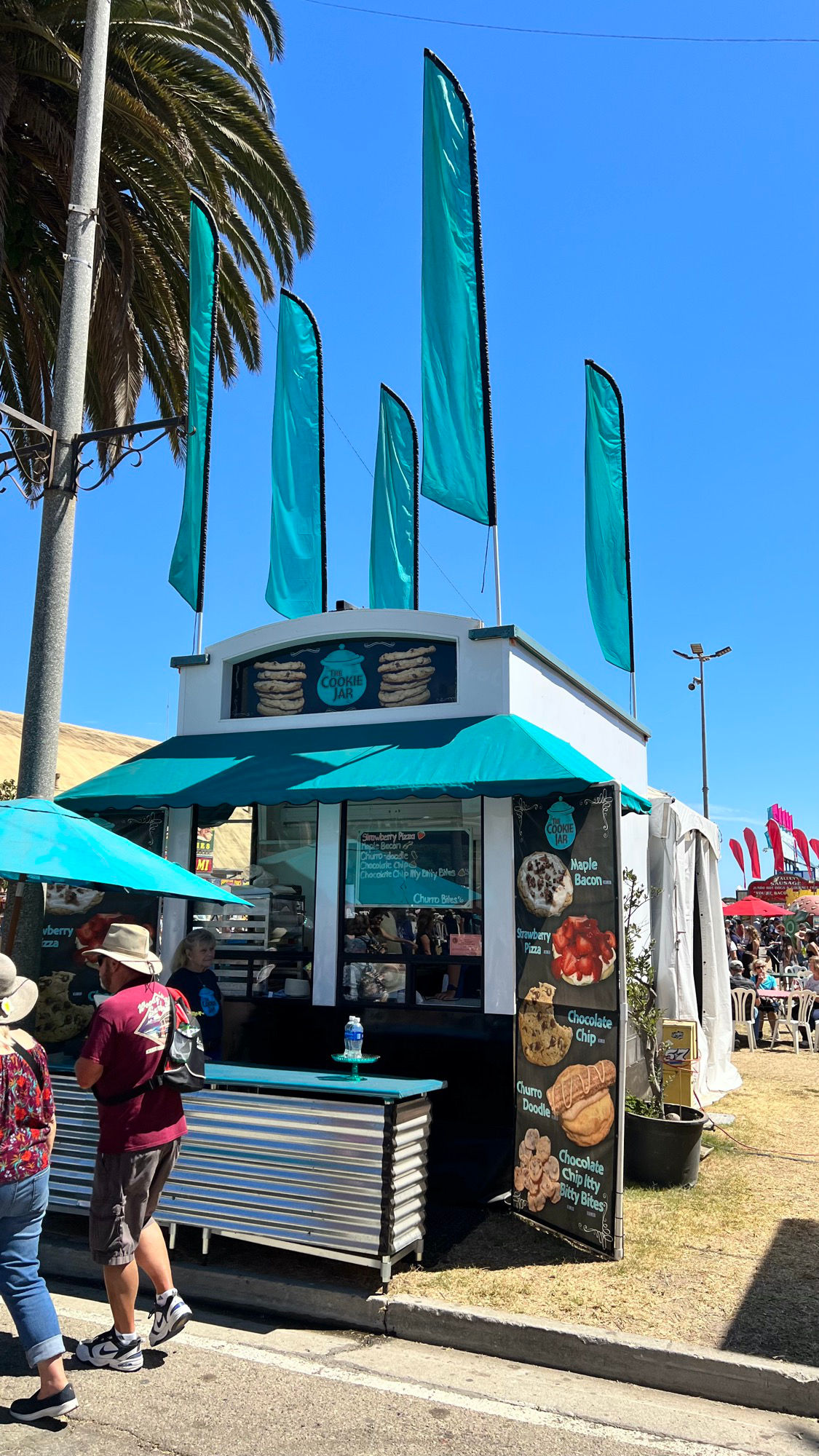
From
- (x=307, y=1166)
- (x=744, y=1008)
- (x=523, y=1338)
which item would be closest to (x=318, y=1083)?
(x=307, y=1166)

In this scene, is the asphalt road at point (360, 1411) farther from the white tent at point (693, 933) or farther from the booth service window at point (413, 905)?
the white tent at point (693, 933)

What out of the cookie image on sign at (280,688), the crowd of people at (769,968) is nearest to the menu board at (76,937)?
the cookie image on sign at (280,688)

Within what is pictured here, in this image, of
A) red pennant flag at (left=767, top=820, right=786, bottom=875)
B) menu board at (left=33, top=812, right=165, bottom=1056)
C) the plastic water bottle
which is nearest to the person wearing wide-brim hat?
the plastic water bottle

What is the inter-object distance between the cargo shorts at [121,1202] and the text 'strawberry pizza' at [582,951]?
114 inches

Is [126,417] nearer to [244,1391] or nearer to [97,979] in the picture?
[97,979]

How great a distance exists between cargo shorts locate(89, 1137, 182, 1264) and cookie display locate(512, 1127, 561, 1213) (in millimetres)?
2759

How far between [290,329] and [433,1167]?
877 cm

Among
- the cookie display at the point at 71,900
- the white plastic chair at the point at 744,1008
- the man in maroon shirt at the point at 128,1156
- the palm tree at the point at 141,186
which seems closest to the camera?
the man in maroon shirt at the point at 128,1156

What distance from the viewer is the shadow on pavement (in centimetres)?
482

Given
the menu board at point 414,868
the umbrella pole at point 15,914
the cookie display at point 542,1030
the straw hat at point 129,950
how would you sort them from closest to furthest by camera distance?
the straw hat at point 129,950 → the cookie display at point 542,1030 → the umbrella pole at point 15,914 → the menu board at point 414,868

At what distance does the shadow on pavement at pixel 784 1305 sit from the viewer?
4.82m

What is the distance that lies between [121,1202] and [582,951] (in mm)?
3189

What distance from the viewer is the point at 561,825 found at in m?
7.11

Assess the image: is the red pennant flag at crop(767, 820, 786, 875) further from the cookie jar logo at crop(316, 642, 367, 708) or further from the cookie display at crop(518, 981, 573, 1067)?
the cookie display at crop(518, 981, 573, 1067)
